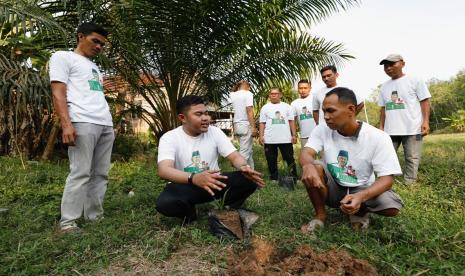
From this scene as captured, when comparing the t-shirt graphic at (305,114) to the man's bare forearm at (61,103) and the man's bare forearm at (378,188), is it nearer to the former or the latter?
the man's bare forearm at (378,188)

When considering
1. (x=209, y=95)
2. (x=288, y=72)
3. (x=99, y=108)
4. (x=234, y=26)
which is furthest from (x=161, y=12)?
(x=99, y=108)

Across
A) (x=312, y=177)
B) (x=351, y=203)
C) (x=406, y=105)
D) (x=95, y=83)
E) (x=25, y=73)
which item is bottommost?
(x=351, y=203)

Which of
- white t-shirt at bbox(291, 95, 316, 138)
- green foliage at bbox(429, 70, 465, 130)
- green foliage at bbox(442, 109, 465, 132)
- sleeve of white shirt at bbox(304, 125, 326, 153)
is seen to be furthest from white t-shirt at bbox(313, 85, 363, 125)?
green foliage at bbox(429, 70, 465, 130)

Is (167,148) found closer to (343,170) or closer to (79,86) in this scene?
(79,86)

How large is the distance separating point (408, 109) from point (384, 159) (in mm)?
2071

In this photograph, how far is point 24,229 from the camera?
2836 mm

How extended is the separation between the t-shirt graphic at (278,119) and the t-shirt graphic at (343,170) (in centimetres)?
241

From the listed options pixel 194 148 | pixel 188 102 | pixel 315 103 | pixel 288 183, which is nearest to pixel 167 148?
pixel 194 148

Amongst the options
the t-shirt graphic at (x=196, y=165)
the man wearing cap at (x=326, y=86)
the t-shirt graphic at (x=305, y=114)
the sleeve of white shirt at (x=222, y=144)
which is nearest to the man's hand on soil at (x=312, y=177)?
the sleeve of white shirt at (x=222, y=144)

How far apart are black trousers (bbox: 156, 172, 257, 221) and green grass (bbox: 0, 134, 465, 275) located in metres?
0.14

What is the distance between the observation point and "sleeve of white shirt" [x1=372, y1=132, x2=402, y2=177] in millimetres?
2391

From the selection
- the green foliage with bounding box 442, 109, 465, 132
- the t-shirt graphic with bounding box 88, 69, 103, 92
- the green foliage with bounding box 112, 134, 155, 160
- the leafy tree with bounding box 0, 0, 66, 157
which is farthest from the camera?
the green foliage with bounding box 442, 109, 465, 132

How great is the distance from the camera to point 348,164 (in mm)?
2600

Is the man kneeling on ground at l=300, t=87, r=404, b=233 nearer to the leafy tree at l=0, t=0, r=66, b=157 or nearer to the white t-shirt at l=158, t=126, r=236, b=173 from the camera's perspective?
the white t-shirt at l=158, t=126, r=236, b=173
